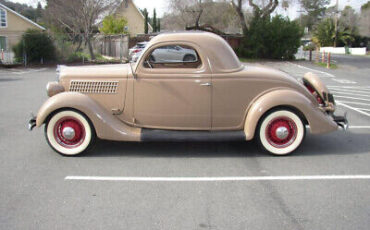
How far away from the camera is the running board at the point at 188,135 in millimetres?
5223

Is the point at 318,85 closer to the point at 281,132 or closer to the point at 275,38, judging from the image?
the point at 281,132

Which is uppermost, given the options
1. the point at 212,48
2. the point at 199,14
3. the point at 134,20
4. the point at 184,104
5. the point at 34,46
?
the point at 134,20

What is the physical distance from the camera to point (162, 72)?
5.25 m

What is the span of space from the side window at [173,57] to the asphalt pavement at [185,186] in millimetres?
1294

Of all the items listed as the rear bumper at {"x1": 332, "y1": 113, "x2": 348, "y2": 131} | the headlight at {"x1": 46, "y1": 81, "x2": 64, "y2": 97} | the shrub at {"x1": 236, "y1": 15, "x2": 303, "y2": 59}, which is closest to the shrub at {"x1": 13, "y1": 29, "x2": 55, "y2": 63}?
the shrub at {"x1": 236, "y1": 15, "x2": 303, "y2": 59}

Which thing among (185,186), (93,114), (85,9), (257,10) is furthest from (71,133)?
(257,10)

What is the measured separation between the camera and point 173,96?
17.2ft

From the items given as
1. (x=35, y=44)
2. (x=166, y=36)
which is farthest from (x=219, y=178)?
(x=35, y=44)

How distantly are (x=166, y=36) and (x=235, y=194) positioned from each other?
2509 mm

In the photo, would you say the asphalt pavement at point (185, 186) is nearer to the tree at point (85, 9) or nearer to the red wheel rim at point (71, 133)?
the red wheel rim at point (71, 133)

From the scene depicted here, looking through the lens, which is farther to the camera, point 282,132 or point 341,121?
point 341,121

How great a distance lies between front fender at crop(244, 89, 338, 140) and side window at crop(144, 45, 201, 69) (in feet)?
3.47

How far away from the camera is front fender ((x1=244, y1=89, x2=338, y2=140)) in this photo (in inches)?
203

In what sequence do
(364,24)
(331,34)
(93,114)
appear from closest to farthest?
(93,114) → (364,24) → (331,34)
